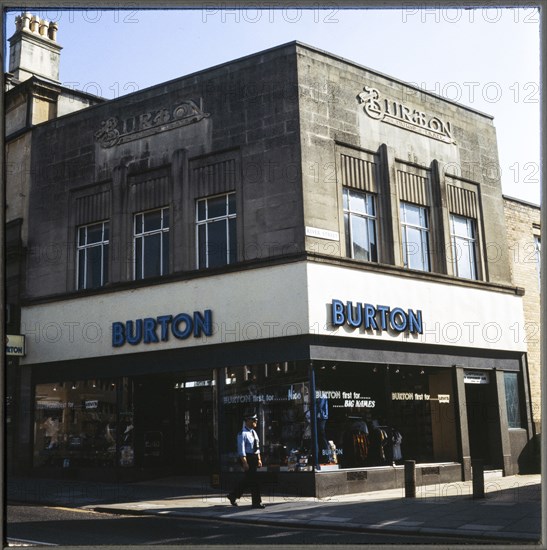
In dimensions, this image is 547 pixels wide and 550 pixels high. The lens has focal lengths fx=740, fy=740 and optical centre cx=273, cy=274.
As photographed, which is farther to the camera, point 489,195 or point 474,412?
point 489,195

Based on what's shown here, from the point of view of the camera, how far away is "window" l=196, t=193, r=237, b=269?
778 inches

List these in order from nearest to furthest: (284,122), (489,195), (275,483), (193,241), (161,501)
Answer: (161,501)
(275,483)
(284,122)
(193,241)
(489,195)

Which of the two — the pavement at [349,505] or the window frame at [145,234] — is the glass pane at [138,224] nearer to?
the window frame at [145,234]

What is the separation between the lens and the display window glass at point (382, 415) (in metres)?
18.1

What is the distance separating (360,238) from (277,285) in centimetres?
310

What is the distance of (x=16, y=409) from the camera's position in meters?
23.2

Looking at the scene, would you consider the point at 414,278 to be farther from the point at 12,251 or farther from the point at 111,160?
the point at 12,251

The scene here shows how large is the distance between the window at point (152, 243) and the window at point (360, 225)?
5156 mm

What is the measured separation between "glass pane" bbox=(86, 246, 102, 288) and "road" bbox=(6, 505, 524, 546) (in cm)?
886

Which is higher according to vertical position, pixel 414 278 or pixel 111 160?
pixel 111 160

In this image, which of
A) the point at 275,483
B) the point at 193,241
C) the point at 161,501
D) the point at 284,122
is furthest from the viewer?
the point at 193,241

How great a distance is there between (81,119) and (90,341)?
697 centimetres

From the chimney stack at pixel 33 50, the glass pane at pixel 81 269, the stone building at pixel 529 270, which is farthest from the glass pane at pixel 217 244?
the stone building at pixel 529 270

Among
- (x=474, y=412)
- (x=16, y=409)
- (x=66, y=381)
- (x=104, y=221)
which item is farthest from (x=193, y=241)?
(x=474, y=412)
